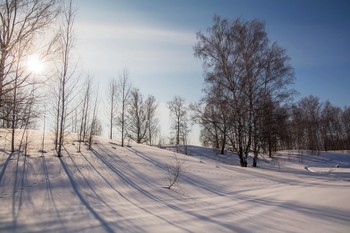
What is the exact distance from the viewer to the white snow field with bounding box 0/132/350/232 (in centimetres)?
604

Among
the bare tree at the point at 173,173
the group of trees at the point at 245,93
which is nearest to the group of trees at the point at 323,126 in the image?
the group of trees at the point at 245,93

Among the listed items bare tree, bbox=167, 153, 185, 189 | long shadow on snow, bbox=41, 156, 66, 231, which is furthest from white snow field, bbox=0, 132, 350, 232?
bare tree, bbox=167, 153, 185, 189

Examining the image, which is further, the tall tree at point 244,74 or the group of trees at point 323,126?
the group of trees at point 323,126

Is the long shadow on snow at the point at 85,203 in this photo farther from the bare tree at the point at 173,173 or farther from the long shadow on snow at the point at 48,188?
the bare tree at the point at 173,173

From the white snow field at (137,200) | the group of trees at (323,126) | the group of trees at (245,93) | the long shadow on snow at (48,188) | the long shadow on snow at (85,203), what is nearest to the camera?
the long shadow on snow at (85,203)

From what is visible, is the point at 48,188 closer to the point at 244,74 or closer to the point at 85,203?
the point at 85,203

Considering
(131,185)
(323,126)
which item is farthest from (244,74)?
(323,126)

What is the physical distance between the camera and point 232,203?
858 centimetres

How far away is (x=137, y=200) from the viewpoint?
8273 mm

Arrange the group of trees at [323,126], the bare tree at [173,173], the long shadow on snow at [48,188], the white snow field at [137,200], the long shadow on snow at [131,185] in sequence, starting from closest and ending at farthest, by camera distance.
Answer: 1. the white snow field at [137,200]
2. the long shadow on snow at [48,188]
3. the long shadow on snow at [131,185]
4. the bare tree at [173,173]
5. the group of trees at [323,126]

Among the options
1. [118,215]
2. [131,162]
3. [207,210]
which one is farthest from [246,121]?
[118,215]

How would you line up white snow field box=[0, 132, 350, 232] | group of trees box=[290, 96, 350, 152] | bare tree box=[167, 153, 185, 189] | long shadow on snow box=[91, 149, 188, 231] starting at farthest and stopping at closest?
group of trees box=[290, 96, 350, 152] < bare tree box=[167, 153, 185, 189] < long shadow on snow box=[91, 149, 188, 231] < white snow field box=[0, 132, 350, 232]

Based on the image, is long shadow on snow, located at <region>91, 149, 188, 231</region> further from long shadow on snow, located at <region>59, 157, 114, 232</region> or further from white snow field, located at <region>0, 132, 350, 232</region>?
long shadow on snow, located at <region>59, 157, 114, 232</region>

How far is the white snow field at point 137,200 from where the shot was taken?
19.8ft
